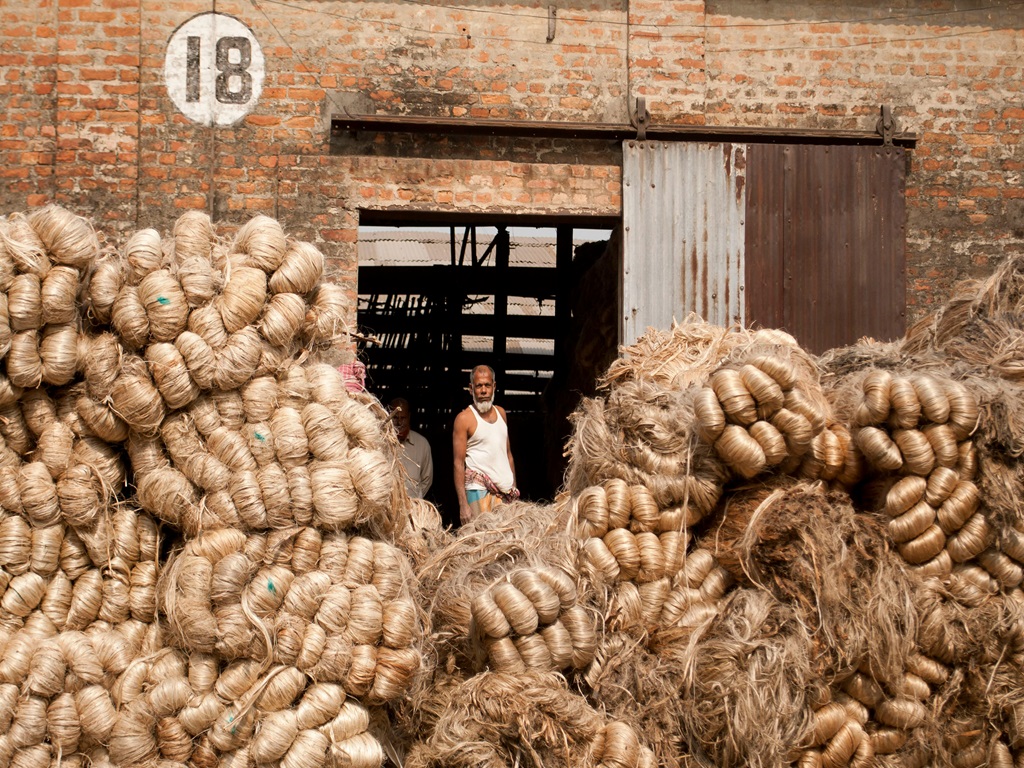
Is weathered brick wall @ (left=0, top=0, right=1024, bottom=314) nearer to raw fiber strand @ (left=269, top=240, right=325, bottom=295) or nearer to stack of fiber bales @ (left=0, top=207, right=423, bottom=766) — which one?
raw fiber strand @ (left=269, top=240, right=325, bottom=295)

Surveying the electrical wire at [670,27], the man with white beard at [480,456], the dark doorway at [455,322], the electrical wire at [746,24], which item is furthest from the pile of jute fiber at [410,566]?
the dark doorway at [455,322]

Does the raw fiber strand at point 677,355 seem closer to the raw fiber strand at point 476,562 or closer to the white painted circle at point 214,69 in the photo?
the raw fiber strand at point 476,562

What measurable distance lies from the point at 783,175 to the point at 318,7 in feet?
11.1

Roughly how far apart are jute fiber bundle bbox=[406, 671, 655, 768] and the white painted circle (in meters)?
5.31

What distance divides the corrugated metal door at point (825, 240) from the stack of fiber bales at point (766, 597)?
425cm

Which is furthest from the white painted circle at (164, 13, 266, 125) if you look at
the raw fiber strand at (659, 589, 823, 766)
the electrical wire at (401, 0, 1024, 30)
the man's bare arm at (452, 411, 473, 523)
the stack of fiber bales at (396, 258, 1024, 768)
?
the raw fiber strand at (659, 589, 823, 766)

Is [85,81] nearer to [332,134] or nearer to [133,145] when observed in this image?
[133,145]

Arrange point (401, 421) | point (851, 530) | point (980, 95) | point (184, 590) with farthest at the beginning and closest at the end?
point (980, 95)
point (401, 421)
point (851, 530)
point (184, 590)

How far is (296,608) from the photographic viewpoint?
285 cm

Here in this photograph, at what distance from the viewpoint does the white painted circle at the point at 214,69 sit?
710 centimetres

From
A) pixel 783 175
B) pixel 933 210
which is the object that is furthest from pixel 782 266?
pixel 933 210

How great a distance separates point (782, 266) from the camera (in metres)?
7.50

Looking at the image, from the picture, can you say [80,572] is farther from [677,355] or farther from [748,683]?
[677,355]

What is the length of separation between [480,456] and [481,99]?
8.26 feet
